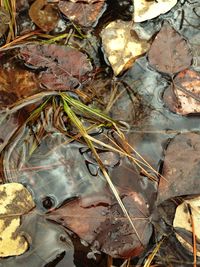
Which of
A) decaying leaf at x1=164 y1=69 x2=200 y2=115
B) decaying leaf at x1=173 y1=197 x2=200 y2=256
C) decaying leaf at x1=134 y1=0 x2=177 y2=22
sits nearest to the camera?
decaying leaf at x1=173 y1=197 x2=200 y2=256

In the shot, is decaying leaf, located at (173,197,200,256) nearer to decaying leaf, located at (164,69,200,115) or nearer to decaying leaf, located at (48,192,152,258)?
decaying leaf, located at (48,192,152,258)

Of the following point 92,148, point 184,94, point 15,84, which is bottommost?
point 92,148

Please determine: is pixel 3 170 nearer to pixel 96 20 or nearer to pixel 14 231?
pixel 14 231

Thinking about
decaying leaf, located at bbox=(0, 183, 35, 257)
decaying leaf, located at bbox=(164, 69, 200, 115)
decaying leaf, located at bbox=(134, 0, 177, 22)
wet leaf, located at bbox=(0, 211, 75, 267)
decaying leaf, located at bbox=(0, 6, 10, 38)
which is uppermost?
decaying leaf, located at bbox=(0, 6, 10, 38)

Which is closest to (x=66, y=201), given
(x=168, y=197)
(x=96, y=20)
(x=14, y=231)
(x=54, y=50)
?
(x=14, y=231)

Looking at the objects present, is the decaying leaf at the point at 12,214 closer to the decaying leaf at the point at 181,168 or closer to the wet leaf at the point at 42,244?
the wet leaf at the point at 42,244

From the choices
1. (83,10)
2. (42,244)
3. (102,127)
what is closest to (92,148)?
(102,127)

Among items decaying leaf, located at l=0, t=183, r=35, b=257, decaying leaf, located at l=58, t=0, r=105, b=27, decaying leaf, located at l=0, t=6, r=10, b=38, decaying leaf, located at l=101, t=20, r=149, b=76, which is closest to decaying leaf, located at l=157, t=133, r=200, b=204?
decaying leaf, located at l=101, t=20, r=149, b=76

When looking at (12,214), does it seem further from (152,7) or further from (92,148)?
(152,7)
